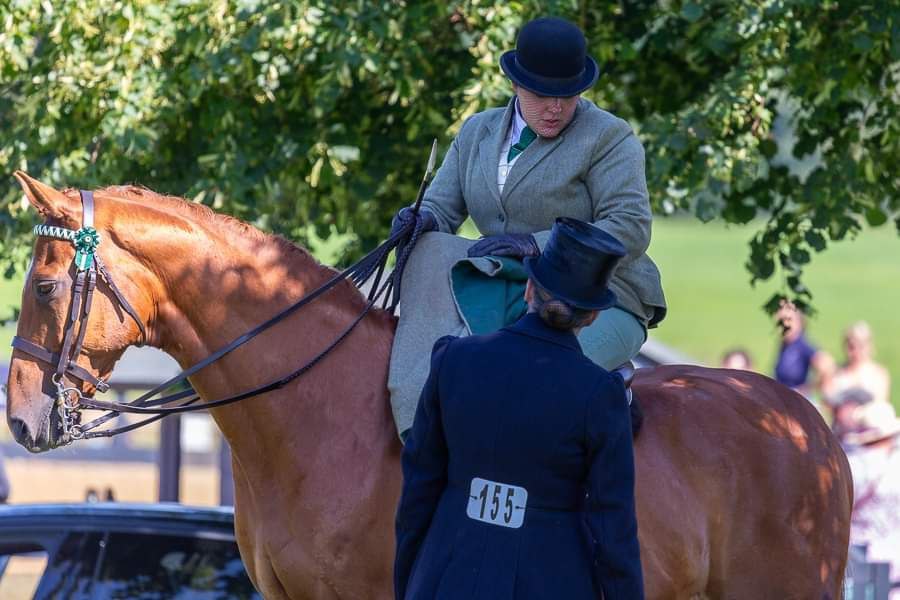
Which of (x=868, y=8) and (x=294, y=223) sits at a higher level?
(x=868, y=8)

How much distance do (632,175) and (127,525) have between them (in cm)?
212

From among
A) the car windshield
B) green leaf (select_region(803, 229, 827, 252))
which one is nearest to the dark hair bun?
the car windshield

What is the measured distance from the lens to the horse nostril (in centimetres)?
→ 399

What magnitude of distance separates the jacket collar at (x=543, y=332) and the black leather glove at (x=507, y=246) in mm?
860

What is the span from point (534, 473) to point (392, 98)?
3.25 meters

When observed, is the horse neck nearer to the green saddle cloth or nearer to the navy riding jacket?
the green saddle cloth

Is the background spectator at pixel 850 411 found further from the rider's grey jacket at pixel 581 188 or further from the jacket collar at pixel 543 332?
the jacket collar at pixel 543 332

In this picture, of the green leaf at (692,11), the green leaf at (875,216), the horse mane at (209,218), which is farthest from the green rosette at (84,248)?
the green leaf at (875,216)

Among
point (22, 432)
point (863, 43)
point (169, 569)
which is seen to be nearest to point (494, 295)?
point (22, 432)

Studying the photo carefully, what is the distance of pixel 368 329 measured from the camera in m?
4.36

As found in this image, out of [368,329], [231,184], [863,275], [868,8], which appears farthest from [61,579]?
[863,275]

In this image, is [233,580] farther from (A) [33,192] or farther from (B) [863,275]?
(B) [863,275]

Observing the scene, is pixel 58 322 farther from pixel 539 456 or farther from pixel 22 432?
pixel 539 456

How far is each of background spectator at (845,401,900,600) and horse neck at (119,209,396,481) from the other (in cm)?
424
